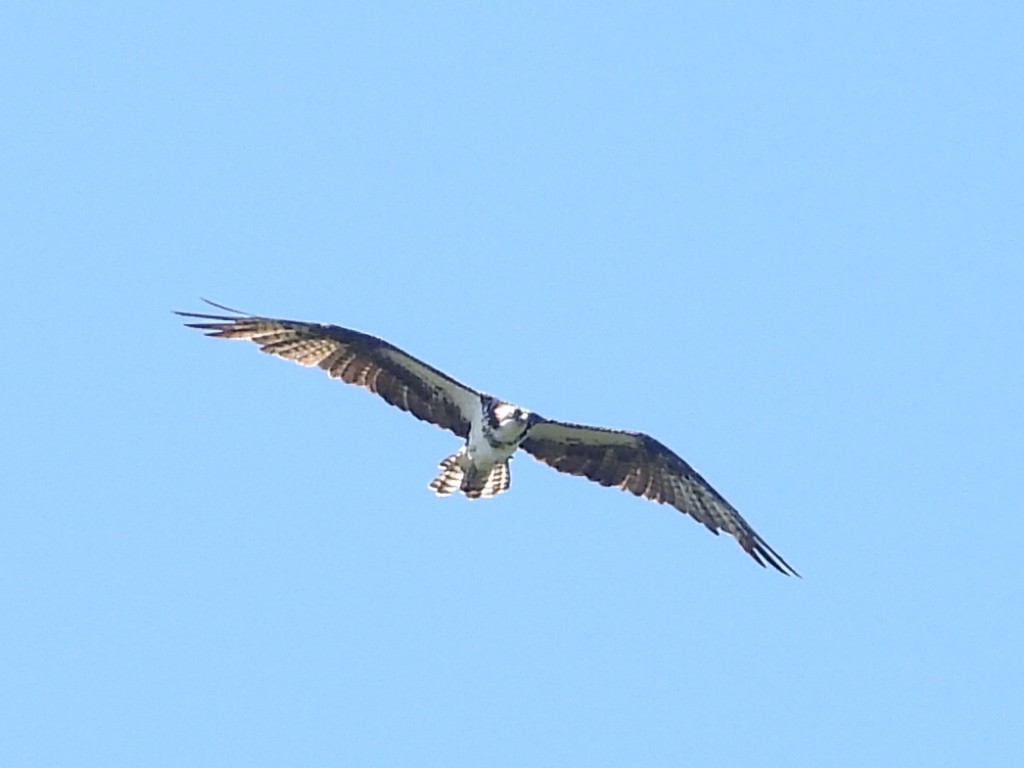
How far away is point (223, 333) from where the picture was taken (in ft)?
78.4

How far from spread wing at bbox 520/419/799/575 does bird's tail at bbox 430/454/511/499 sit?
1.61 feet

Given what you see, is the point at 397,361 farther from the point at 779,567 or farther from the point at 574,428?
the point at 779,567

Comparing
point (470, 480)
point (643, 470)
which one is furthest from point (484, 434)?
point (643, 470)

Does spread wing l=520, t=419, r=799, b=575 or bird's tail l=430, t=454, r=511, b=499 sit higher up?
spread wing l=520, t=419, r=799, b=575

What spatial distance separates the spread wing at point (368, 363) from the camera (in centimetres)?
2405

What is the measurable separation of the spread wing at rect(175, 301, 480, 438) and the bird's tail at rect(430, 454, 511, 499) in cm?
35

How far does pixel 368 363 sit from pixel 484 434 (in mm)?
1366

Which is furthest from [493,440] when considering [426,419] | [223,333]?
[223,333]

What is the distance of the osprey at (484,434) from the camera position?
24047 mm

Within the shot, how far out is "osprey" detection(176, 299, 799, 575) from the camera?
24.0 metres

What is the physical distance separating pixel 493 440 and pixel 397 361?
1244 millimetres

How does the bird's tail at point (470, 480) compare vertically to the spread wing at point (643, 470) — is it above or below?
below

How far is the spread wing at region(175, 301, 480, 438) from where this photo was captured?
24047mm

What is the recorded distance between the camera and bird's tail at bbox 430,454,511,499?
963 inches
